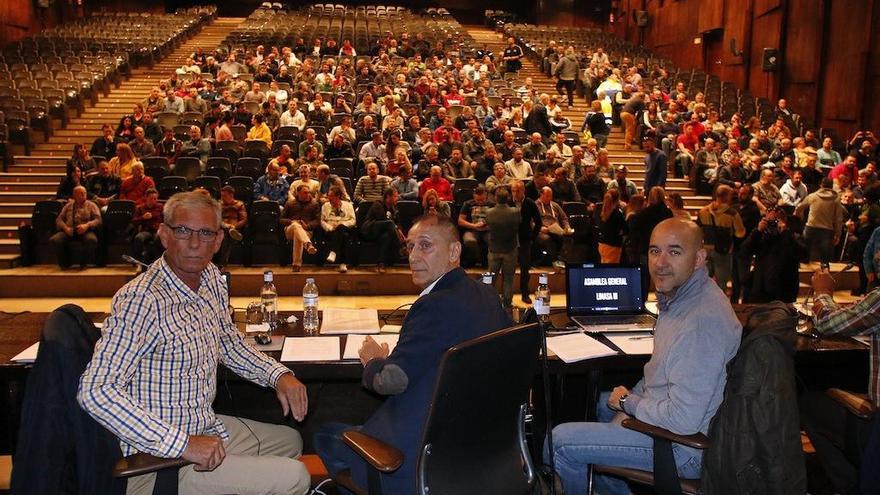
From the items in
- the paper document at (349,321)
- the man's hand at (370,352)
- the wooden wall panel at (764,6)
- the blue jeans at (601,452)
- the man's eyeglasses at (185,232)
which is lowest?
the blue jeans at (601,452)

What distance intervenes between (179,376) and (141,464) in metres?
0.31

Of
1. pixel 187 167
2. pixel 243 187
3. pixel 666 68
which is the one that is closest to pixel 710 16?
pixel 666 68

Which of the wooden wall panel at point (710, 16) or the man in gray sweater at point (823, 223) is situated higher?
the wooden wall panel at point (710, 16)

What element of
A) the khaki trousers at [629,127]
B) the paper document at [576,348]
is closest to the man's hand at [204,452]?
the paper document at [576,348]

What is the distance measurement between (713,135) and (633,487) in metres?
9.72

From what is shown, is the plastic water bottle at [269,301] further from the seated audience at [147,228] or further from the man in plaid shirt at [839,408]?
the seated audience at [147,228]

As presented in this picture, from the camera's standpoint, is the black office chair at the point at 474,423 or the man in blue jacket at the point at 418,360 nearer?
the black office chair at the point at 474,423

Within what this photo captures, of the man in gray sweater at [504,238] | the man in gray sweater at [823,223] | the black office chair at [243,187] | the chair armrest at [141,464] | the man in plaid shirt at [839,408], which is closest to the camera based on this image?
the chair armrest at [141,464]

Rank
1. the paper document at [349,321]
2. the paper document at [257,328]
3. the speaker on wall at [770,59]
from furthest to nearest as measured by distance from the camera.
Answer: the speaker on wall at [770,59] < the paper document at [349,321] < the paper document at [257,328]

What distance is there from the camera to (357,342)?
316cm

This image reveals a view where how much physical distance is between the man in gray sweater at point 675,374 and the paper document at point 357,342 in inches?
31.4

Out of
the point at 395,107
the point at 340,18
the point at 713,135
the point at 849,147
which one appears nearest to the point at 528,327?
the point at 395,107

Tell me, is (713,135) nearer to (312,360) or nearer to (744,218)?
(744,218)

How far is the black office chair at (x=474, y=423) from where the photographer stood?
1.89 meters
